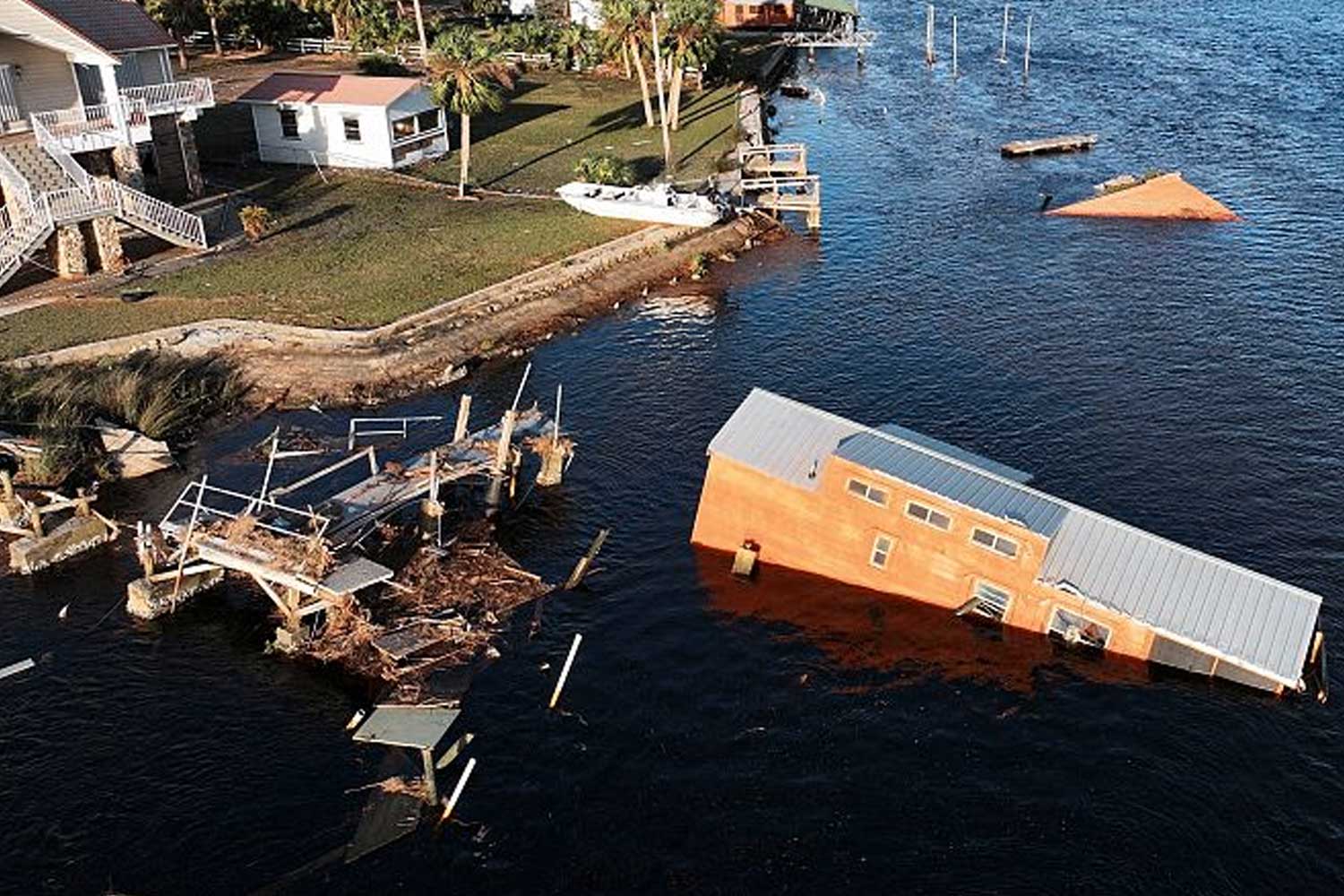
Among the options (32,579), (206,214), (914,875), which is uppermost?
(206,214)

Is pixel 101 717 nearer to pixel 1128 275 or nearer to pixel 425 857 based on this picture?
pixel 425 857

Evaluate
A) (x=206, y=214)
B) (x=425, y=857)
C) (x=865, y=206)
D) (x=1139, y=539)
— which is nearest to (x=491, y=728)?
(x=425, y=857)

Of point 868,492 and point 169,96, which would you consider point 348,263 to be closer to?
point 169,96

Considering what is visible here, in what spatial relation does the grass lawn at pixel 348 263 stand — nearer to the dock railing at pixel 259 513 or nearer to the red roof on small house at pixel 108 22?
the red roof on small house at pixel 108 22

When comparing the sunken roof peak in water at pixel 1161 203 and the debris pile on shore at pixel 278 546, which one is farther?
the sunken roof peak in water at pixel 1161 203

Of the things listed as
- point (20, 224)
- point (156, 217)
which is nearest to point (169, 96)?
point (156, 217)

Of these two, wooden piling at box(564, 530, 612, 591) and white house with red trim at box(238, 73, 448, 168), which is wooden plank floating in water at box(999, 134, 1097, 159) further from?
wooden piling at box(564, 530, 612, 591)

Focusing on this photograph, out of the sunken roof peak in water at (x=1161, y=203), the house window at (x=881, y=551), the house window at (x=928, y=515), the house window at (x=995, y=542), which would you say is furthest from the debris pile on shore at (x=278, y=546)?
the sunken roof peak in water at (x=1161, y=203)
